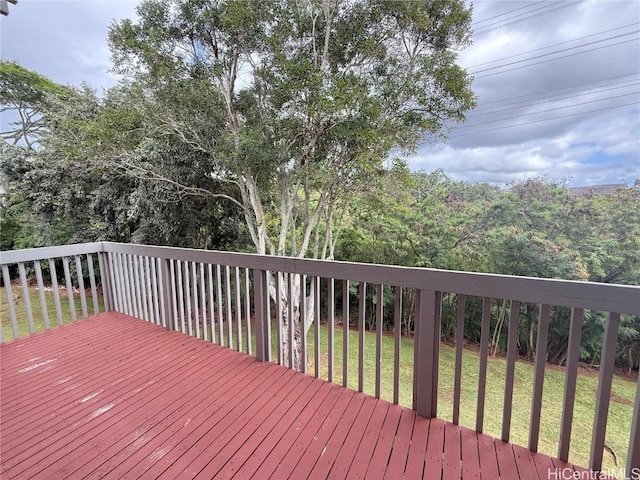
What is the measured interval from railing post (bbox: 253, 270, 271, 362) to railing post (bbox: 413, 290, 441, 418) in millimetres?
1319

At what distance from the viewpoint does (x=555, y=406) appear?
15.4 ft

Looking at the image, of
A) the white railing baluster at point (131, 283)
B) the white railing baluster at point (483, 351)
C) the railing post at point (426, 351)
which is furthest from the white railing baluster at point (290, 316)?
the white railing baluster at point (131, 283)

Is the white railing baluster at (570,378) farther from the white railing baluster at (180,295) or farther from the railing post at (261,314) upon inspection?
the white railing baluster at (180,295)

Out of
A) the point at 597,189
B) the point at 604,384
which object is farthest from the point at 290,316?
the point at 597,189

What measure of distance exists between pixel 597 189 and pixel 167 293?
755cm

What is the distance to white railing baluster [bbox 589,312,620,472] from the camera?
136 cm

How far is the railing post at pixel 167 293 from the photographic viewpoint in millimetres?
3301

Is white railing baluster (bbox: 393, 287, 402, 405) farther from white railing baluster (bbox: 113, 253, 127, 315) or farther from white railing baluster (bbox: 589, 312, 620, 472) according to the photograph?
white railing baluster (bbox: 113, 253, 127, 315)

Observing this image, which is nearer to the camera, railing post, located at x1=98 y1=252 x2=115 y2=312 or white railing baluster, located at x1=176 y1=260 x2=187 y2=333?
white railing baluster, located at x1=176 y1=260 x2=187 y2=333

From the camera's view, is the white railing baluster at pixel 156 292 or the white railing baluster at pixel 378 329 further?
the white railing baluster at pixel 156 292

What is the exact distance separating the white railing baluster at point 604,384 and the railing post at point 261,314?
216 cm

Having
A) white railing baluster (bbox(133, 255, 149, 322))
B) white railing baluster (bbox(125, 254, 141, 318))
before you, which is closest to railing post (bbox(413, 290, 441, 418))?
white railing baluster (bbox(133, 255, 149, 322))

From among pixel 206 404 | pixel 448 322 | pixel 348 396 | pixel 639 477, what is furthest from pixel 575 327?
pixel 448 322

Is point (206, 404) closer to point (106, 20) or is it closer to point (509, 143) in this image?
point (106, 20)
